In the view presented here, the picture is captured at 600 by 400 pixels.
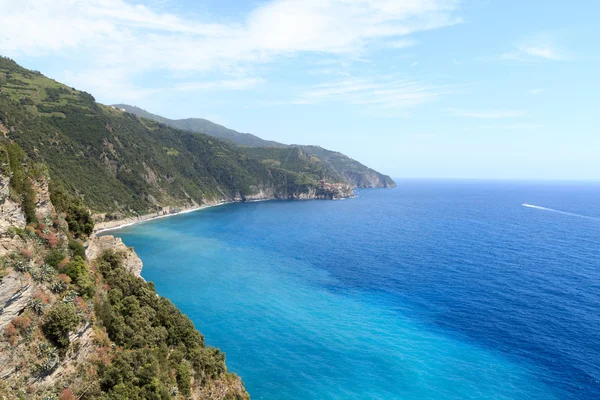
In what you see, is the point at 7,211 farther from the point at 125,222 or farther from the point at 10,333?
the point at 125,222

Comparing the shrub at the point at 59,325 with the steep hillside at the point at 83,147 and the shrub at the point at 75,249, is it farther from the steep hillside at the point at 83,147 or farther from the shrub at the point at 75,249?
the steep hillside at the point at 83,147

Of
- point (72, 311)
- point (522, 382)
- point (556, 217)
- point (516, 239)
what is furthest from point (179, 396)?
point (556, 217)

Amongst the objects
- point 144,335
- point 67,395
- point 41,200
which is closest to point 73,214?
point 41,200

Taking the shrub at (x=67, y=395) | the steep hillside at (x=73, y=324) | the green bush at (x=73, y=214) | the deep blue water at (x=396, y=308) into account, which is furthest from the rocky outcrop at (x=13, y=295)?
the deep blue water at (x=396, y=308)

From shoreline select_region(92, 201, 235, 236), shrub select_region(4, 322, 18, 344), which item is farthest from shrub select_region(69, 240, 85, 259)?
shoreline select_region(92, 201, 235, 236)

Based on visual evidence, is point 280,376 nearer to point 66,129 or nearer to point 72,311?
point 72,311

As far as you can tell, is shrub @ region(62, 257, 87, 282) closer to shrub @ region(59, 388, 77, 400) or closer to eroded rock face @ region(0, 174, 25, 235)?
eroded rock face @ region(0, 174, 25, 235)
